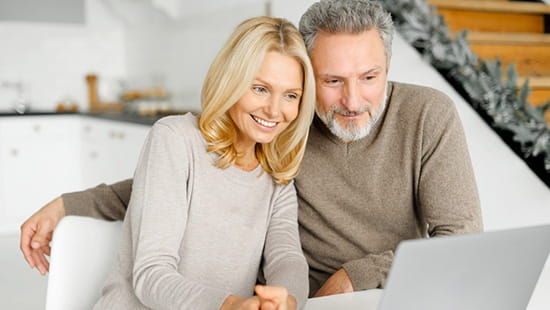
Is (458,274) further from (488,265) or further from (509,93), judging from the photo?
(509,93)

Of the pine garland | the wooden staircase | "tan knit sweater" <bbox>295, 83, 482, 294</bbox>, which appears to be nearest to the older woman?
"tan knit sweater" <bbox>295, 83, 482, 294</bbox>

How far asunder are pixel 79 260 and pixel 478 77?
1341 millimetres

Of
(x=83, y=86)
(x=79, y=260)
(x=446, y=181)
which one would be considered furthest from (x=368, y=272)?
(x=83, y=86)

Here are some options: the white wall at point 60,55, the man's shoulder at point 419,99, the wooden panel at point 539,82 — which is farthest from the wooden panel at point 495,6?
the white wall at point 60,55

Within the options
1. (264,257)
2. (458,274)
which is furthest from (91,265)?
(458,274)

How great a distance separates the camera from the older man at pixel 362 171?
146 cm

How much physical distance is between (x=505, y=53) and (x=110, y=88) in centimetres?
408

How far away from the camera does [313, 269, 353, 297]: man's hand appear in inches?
54.8

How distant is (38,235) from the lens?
1.47m

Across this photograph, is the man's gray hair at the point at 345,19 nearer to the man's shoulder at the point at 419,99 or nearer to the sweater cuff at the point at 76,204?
the man's shoulder at the point at 419,99

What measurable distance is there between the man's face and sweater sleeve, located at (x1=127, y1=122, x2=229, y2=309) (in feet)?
1.31

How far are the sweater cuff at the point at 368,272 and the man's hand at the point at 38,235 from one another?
0.74 metres

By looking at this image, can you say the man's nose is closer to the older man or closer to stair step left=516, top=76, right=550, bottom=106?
the older man

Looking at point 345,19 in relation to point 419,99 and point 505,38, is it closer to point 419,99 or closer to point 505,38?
point 419,99
